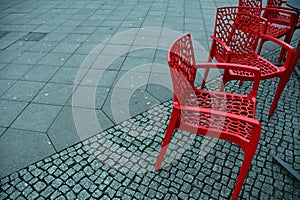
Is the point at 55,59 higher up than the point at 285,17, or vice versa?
the point at 285,17

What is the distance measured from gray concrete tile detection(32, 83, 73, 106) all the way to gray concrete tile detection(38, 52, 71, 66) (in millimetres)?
747

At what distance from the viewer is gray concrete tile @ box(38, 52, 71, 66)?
4.18m

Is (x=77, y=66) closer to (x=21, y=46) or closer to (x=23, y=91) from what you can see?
(x=23, y=91)

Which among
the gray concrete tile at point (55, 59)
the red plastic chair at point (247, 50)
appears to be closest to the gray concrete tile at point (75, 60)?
the gray concrete tile at point (55, 59)

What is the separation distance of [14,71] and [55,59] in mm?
747

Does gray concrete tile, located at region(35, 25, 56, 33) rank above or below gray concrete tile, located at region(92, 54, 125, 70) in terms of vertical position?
above

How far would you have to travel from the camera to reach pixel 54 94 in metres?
3.39

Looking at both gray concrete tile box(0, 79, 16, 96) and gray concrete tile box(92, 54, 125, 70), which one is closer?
gray concrete tile box(0, 79, 16, 96)

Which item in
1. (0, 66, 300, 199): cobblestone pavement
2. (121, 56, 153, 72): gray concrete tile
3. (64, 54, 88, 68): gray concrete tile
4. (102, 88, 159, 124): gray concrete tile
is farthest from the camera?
(64, 54, 88, 68): gray concrete tile

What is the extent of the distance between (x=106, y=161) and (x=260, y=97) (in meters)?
2.45

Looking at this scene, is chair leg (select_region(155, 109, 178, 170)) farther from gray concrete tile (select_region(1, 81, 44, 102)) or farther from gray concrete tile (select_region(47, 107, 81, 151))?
gray concrete tile (select_region(1, 81, 44, 102))

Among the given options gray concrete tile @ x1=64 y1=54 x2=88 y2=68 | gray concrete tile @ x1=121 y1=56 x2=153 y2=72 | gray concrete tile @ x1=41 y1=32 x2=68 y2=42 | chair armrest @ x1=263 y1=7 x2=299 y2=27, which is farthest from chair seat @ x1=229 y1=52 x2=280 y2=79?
gray concrete tile @ x1=41 y1=32 x2=68 y2=42

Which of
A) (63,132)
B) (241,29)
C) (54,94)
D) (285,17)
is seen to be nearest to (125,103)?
(63,132)

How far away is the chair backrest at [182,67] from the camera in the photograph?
1795 mm
